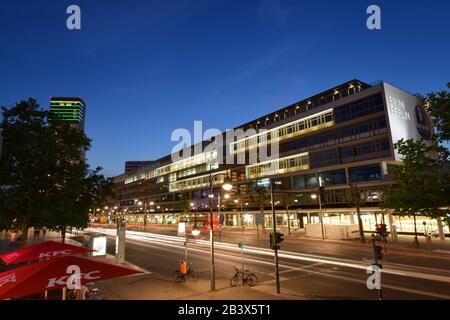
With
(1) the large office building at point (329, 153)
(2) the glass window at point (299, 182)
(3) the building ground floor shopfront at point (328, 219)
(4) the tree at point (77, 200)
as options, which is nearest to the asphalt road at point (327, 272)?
(4) the tree at point (77, 200)

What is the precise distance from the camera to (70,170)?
19.8 m

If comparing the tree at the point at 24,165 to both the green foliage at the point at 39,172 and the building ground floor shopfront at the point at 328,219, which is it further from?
the building ground floor shopfront at the point at 328,219

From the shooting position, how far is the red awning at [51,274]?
7.03 meters

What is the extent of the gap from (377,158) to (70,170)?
45766 millimetres

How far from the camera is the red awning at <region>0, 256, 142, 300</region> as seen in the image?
703cm

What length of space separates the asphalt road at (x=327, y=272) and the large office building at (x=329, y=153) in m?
9.21

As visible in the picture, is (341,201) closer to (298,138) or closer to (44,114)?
(298,138)

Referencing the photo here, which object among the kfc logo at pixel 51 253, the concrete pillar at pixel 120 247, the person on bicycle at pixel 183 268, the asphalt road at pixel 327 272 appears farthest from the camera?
the concrete pillar at pixel 120 247

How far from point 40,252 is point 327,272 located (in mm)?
17643

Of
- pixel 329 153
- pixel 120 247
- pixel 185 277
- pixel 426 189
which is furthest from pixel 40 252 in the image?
pixel 329 153

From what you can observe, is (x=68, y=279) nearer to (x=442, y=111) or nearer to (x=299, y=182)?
(x=442, y=111)

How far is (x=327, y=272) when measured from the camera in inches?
821

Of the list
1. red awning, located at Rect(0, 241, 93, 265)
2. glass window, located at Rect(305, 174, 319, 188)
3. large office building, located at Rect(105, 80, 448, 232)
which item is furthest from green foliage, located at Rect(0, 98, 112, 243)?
glass window, located at Rect(305, 174, 319, 188)

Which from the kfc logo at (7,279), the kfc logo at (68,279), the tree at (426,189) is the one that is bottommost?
the kfc logo at (68,279)
